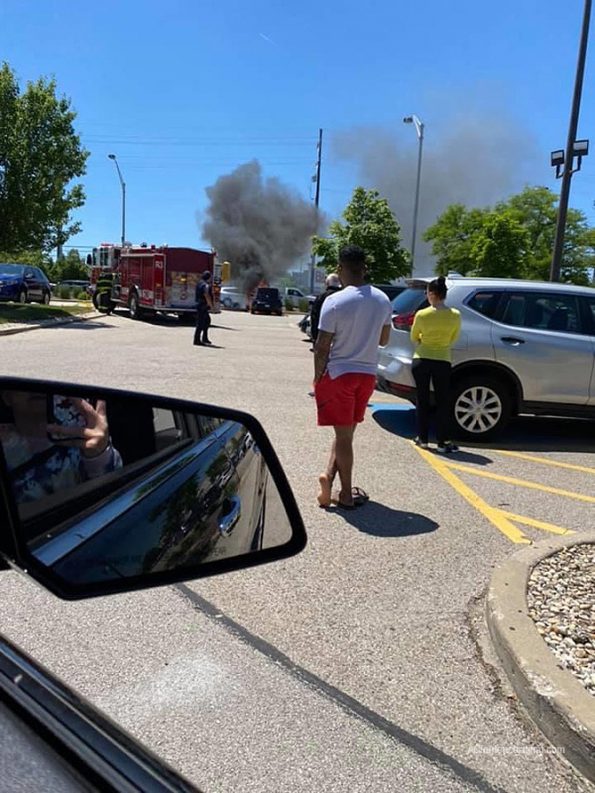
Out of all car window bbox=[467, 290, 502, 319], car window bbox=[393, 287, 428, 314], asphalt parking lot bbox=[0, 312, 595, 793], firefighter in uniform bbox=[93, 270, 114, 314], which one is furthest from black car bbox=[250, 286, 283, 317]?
asphalt parking lot bbox=[0, 312, 595, 793]

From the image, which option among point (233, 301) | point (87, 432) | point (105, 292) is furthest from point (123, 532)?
point (233, 301)

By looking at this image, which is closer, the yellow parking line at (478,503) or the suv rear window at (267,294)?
the yellow parking line at (478,503)

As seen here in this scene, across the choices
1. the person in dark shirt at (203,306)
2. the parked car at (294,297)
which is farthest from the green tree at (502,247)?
the parked car at (294,297)

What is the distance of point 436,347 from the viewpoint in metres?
6.80

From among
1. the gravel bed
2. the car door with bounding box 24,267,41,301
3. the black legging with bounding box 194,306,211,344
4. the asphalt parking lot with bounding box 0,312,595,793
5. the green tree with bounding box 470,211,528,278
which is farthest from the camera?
the green tree with bounding box 470,211,528,278

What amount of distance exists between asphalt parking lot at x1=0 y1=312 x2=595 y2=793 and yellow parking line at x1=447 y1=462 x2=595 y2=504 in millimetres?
64

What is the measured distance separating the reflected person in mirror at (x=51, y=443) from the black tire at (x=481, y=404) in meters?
6.28

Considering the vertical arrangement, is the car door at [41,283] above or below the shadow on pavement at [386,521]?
above

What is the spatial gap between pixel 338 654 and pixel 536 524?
99.2 inches

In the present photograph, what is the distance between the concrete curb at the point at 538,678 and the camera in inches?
100

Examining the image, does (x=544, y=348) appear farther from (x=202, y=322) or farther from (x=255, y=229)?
(x=255, y=229)

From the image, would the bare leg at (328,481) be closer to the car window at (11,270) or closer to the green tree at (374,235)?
the car window at (11,270)

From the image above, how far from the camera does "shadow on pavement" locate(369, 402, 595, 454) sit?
24.7 ft

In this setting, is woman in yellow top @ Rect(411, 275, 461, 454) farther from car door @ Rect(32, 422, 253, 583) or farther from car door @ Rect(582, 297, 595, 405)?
car door @ Rect(32, 422, 253, 583)
